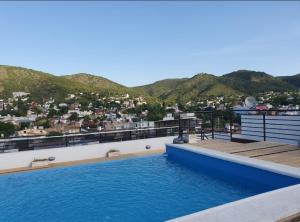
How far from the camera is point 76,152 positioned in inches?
429

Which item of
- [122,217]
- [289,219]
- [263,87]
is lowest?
[122,217]

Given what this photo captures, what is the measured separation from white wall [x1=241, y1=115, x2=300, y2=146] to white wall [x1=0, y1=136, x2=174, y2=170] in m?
3.16

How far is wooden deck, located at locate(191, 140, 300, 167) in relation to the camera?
729 cm

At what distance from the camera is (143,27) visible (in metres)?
32.5

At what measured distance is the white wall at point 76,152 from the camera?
9.92 m

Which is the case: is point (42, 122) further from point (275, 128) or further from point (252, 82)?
point (252, 82)

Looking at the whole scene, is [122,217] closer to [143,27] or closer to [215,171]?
[215,171]

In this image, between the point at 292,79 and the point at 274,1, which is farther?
the point at 292,79

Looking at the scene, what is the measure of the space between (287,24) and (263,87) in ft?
179

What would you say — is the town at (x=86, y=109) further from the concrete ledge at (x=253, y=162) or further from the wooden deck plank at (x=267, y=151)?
the wooden deck plank at (x=267, y=151)

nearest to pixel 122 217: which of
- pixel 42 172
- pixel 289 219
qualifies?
pixel 289 219

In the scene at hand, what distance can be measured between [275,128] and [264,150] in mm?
1623

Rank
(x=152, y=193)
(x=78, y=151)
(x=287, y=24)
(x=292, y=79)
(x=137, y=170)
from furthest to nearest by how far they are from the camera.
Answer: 1. (x=292, y=79)
2. (x=287, y=24)
3. (x=78, y=151)
4. (x=137, y=170)
5. (x=152, y=193)

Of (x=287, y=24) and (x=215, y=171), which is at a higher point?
(x=287, y=24)
